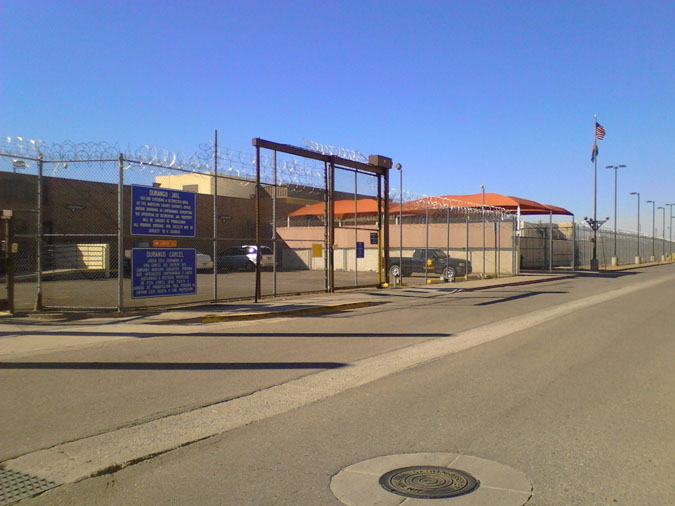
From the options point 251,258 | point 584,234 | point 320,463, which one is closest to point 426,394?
point 320,463

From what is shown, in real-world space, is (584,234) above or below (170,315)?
above

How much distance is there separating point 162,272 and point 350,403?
361 inches

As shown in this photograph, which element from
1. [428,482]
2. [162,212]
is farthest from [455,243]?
[428,482]

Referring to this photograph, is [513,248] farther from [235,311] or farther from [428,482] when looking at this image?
[428,482]

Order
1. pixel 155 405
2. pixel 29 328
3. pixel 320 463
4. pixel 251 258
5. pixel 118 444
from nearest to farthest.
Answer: pixel 320 463
pixel 118 444
pixel 155 405
pixel 29 328
pixel 251 258

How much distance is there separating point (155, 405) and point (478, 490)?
3.81 m

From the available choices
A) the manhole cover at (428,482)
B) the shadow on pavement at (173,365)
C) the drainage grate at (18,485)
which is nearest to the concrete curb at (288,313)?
the shadow on pavement at (173,365)

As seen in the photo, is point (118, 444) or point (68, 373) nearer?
point (118, 444)

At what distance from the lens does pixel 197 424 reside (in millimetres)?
5922

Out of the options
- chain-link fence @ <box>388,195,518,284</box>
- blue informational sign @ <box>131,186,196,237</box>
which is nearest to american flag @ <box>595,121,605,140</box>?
chain-link fence @ <box>388,195,518,284</box>

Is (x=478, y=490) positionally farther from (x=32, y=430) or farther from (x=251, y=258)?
(x=251, y=258)

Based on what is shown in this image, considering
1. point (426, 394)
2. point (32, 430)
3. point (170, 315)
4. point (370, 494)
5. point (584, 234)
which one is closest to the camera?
point (370, 494)

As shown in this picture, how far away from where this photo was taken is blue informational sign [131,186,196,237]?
45.9ft

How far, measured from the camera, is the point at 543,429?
571 centimetres
